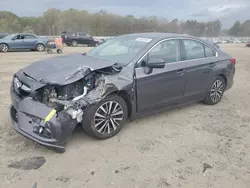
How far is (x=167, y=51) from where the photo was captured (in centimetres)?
462

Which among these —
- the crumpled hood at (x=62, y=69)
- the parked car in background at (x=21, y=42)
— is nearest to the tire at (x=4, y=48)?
the parked car in background at (x=21, y=42)

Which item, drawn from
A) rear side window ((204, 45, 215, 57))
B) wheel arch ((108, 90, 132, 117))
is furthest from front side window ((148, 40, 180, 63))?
rear side window ((204, 45, 215, 57))

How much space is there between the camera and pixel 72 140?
385 centimetres

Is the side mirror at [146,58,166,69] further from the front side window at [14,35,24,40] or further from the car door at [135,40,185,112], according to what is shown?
the front side window at [14,35,24,40]

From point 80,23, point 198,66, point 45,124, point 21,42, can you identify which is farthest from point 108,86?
point 80,23

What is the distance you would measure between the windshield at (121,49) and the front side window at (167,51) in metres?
0.20

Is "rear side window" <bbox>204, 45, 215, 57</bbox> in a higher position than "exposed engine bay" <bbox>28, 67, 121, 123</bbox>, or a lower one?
higher

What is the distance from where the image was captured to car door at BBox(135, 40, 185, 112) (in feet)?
13.6

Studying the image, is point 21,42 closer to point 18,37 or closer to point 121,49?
point 18,37

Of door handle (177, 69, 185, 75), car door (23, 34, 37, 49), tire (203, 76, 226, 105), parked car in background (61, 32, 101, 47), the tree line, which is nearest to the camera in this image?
door handle (177, 69, 185, 75)

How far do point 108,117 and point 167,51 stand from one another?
1.72 meters

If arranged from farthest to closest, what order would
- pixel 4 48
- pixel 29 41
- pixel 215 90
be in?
pixel 29 41 < pixel 4 48 < pixel 215 90

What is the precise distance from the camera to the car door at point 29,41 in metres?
19.0

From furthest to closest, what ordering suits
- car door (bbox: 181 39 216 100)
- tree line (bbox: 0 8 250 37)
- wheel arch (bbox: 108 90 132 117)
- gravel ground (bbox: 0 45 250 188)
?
tree line (bbox: 0 8 250 37) → car door (bbox: 181 39 216 100) → wheel arch (bbox: 108 90 132 117) → gravel ground (bbox: 0 45 250 188)
